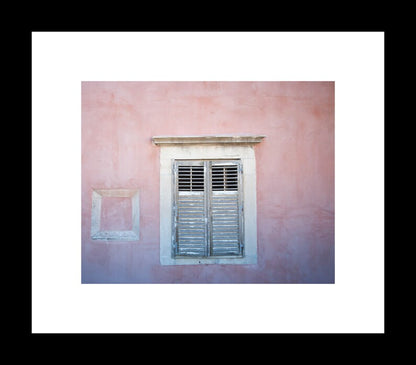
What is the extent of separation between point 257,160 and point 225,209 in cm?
86

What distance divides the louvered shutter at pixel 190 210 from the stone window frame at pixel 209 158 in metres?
0.09

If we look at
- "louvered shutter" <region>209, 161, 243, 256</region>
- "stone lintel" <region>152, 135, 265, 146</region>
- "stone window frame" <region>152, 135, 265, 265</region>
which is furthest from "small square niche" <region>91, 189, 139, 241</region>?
"louvered shutter" <region>209, 161, 243, 256</region>

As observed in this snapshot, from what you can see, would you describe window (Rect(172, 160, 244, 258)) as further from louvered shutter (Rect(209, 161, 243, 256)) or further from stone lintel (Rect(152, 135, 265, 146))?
stone lintel (Rect(152, 135, 265, 146))

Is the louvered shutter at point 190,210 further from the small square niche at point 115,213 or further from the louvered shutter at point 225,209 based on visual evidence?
the small square niche at point 115,213

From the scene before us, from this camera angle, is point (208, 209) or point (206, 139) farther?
point (208, 209)

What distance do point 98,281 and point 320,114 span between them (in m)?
4.00

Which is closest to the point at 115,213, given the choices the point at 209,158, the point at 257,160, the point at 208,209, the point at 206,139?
the point at 208,209

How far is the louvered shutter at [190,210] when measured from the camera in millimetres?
4812

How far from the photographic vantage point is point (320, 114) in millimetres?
4855

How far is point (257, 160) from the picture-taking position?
190 inches

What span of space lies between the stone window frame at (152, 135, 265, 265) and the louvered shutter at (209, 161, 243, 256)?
103 millimetres

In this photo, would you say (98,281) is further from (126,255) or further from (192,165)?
(192,165)

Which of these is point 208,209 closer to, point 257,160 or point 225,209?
point 225,209

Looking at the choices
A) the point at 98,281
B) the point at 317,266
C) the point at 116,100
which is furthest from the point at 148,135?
the point at 317,266
